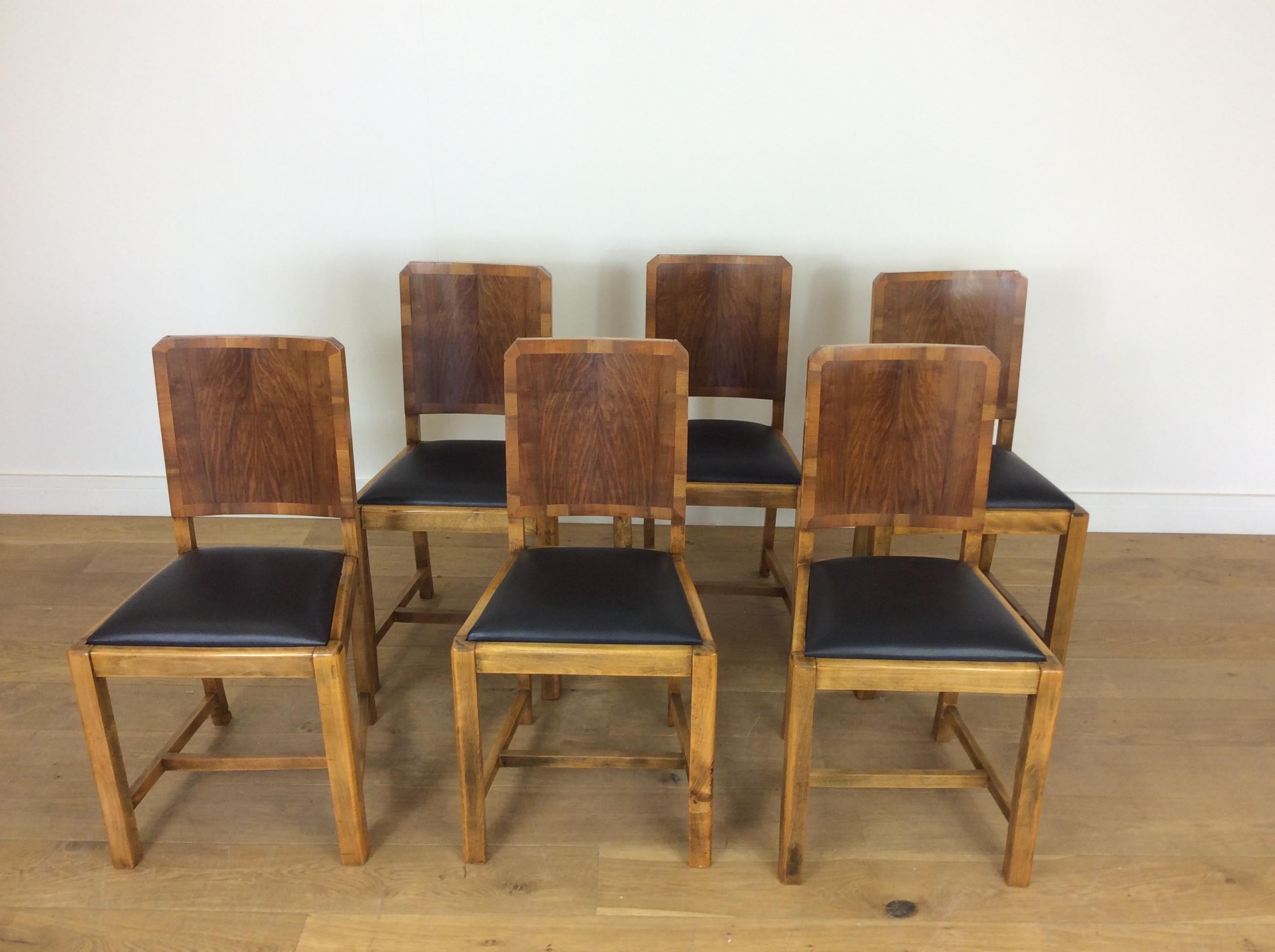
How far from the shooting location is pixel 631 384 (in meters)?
1.74

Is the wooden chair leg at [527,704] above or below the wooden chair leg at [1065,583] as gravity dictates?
below

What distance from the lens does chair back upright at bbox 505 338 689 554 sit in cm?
171

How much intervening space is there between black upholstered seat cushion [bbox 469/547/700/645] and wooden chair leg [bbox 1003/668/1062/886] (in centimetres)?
58

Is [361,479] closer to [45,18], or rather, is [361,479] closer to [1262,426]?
[45,18]

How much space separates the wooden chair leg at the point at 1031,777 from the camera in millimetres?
1493

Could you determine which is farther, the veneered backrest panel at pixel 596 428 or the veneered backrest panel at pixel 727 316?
the veneered backrest panel at pixel 727 316

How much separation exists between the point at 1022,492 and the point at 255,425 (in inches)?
66.3

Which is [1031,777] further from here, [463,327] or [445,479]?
[463,327]

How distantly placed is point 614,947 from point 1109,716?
1326 millimetres

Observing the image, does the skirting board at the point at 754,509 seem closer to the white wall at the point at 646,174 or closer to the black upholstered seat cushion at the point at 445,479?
the white wall at the point at 646,174

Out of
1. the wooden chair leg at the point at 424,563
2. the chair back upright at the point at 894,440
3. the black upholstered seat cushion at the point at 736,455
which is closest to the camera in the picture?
the chair back upright at the point at 894,440

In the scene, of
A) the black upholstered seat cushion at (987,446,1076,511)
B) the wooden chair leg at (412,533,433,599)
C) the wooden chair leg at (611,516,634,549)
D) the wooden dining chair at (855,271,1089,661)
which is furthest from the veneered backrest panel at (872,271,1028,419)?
the wooden chair leg at (412,533,433,599)

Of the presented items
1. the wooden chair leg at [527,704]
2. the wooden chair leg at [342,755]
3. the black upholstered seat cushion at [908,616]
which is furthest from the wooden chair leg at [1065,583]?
the wooden chair leg at [342,755]

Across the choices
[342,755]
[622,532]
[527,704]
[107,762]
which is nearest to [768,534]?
[622,532]
